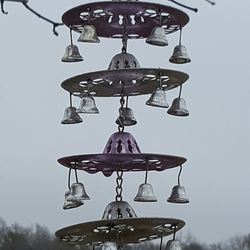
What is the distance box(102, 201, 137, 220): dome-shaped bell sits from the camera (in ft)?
18.2

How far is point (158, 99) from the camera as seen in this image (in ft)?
18.3

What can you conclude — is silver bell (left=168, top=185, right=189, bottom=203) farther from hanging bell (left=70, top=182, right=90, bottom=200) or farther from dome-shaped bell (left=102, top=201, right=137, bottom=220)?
hanging bell (left=70, top=182, right=90, bottom=200)

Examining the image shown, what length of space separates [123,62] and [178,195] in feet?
2.60

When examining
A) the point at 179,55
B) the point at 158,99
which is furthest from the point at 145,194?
the point at 179,55

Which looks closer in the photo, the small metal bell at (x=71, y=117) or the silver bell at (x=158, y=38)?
the silver bell at (x=158, y=38)

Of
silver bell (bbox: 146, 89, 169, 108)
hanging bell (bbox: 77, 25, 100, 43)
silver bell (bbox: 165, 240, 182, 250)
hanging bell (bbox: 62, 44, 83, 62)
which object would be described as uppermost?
hanging bell (bbox: 77, 25, 100, 43)

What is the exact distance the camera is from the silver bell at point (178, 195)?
5.82 metres

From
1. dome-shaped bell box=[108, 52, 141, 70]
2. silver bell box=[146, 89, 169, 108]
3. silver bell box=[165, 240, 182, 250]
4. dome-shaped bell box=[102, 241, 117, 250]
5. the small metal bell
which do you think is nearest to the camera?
dome-shaped bell box=[102, 241, 117, 250]

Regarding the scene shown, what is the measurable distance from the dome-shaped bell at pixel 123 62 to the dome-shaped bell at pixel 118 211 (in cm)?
74

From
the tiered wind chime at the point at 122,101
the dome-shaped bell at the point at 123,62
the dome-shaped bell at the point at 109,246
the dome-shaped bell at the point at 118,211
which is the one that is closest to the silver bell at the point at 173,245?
the tiered wind chime at the point at 122,101

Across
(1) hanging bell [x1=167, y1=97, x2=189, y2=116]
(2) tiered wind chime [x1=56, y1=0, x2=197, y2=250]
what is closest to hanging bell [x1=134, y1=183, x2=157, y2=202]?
(2) tiered wind chime [x1=56, y1=0, x2=197, y2=250]

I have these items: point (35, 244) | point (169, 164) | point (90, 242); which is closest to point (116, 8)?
point (169, 164)

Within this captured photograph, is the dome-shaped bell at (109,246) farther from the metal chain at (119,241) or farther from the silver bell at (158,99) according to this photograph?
the silver bell at (158,99)

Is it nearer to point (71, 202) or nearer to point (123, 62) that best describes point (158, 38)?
point (123, 62)
